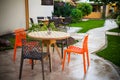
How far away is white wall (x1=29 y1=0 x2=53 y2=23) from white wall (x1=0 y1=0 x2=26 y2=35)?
1.01 meters

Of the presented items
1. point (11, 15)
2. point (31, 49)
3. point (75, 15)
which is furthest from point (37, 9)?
point (31, 49)

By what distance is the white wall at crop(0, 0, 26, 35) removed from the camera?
34.3 ft

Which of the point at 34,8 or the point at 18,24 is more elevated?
the point at 34,8

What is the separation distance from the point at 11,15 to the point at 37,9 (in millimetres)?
3327

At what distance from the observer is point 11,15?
36.7 ft

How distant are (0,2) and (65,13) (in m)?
8.05

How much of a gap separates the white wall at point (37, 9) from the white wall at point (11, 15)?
3.33ft

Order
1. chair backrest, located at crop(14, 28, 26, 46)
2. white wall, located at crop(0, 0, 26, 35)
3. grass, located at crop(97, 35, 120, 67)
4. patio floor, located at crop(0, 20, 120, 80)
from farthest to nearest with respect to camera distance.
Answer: white wall, located at crop(0, 0, 26, 35)
grass, located at crop(97, 35, 120, 67)
chair backrest, located at crop(14, 28, 26, 46)
patio floor, located at crop(0, 20, 120, 80)

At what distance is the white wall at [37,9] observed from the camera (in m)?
13.3

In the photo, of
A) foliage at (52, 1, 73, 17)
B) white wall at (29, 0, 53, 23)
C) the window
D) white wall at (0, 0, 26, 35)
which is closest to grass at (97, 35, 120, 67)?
white wall at (0, 0, 26, 35)

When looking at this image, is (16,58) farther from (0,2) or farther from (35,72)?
(0,2)

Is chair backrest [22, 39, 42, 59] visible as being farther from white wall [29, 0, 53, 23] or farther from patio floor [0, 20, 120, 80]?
white wall [29, 0, 53, 23]

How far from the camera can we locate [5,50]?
719cm

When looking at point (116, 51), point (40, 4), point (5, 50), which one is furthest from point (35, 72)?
point (40, 4)
